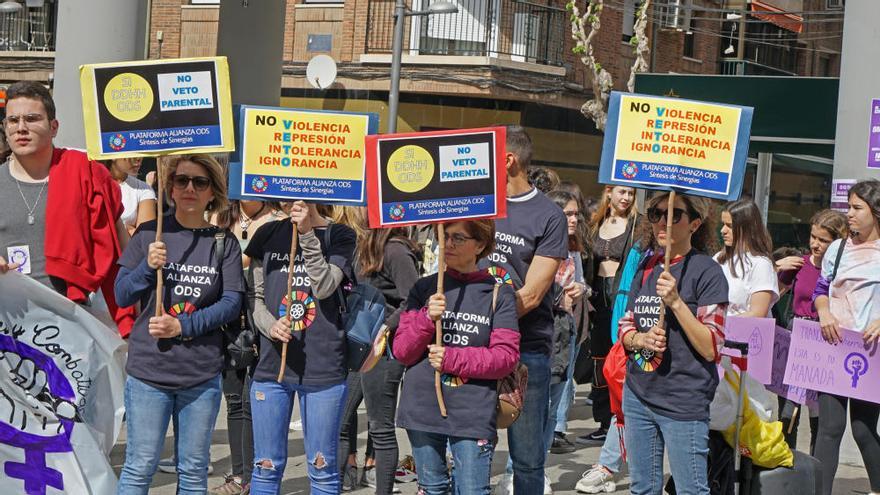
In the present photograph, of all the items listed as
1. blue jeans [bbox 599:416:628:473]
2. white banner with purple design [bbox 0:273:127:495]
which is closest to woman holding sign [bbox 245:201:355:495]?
white banner with purple design [bbox 0:273:127:495]

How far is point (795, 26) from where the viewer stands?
3706 centimetres

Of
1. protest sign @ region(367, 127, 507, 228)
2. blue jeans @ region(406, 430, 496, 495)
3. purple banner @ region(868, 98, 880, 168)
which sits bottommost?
blue jeans @ region(406, 430, 496, 495)

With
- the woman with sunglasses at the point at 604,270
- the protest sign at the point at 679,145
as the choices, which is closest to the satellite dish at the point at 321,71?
the woman with sunglasses at the point at 604,270

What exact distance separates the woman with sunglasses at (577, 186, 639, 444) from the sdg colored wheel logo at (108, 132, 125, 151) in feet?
15.3

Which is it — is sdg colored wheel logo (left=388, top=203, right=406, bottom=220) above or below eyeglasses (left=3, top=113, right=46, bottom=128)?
below

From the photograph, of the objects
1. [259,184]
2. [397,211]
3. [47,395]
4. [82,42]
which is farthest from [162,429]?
[82,42]

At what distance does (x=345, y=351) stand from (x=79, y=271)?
4.09 ft

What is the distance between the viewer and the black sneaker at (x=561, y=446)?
949 centimetres

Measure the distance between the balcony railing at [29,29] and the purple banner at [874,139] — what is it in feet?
86.9

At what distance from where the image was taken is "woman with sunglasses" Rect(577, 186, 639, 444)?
988 centimetres

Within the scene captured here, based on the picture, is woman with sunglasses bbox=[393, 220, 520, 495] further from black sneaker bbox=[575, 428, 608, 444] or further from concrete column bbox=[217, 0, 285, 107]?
concrete column bbox=[217, 0, 285, 107]

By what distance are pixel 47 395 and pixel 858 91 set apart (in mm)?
6932

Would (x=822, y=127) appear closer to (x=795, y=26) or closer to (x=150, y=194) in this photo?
(x=150, y=194)

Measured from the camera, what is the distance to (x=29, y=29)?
33375mm
